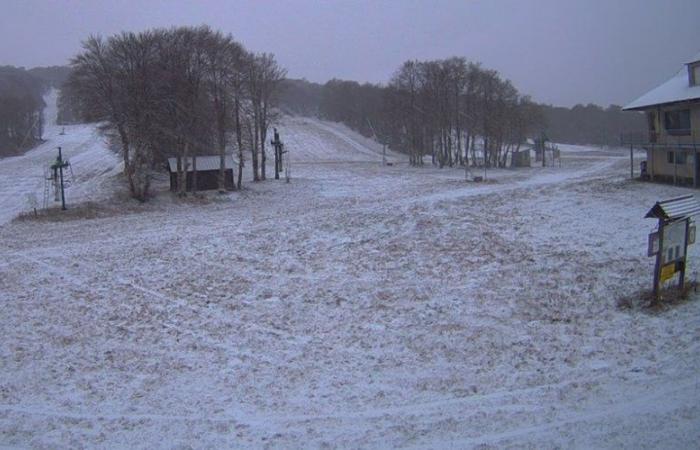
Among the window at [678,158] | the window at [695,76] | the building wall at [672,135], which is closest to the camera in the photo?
the building wall at [672,135]

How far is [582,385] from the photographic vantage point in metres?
11.0

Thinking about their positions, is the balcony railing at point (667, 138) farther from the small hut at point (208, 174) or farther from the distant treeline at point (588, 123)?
the distant treeline at point (588, 123)

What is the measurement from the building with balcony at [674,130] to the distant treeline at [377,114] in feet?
212

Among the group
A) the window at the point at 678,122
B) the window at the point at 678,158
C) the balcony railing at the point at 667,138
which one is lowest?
the window at the point at 678,158

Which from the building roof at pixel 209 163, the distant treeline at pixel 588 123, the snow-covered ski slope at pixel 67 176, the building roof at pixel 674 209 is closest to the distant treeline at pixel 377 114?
the distant treeline at pixel 588 123

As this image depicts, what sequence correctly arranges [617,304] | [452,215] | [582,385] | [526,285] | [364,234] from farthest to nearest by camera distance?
[452,215], [364,234], [526,285], [617,304], [582,385]

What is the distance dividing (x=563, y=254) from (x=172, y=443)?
15.8 m

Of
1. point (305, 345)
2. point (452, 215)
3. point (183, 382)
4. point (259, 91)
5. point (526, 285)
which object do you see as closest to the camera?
point (183, 382)

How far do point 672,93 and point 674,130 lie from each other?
2771 millimetres

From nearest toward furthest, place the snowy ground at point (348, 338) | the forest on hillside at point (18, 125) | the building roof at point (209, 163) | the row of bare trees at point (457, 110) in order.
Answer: the snowy ground at point (348, 338) < the building roof at point (209, 163) < the row of bare trees at point (457, 110) < the forest on hillside at point (18, 125)

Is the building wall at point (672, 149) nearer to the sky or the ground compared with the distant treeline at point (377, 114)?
nearer to the ground

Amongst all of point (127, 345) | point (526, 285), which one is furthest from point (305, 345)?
point (526, 285)

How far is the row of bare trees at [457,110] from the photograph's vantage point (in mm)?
81500

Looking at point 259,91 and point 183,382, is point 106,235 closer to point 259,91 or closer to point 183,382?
point 183,382
